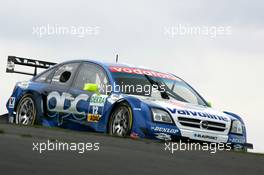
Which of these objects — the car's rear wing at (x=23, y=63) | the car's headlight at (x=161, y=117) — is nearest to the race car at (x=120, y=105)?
the car's headlight at (x=161, y=117)

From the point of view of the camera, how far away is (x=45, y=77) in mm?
13023

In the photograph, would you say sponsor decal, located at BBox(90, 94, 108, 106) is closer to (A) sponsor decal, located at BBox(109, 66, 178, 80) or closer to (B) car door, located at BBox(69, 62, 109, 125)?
(B) car door, located at BBox(69, 62, 109, 125)

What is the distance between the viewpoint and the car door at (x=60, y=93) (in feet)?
39.2

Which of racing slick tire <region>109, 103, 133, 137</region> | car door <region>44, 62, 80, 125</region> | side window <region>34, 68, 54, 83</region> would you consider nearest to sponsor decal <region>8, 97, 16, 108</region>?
side window <region>34, 68, 54, 83</region>

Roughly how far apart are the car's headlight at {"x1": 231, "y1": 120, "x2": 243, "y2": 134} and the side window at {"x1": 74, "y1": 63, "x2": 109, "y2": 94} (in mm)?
1919

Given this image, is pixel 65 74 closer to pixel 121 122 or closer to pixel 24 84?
pixel 24 84

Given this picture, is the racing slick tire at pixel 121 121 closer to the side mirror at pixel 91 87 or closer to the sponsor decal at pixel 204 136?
the side mirror at pixel 91 87

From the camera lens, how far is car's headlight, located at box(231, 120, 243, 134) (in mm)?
11220

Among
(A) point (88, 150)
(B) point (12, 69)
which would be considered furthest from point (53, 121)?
(A) point (88, 150)

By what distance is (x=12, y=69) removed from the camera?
1673 cm

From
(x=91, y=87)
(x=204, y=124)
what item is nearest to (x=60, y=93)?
(x=91, y=87)

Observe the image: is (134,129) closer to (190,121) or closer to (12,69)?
(190,121)

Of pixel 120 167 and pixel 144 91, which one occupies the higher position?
pixel 144 91

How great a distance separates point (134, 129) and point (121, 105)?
1.65 feet
